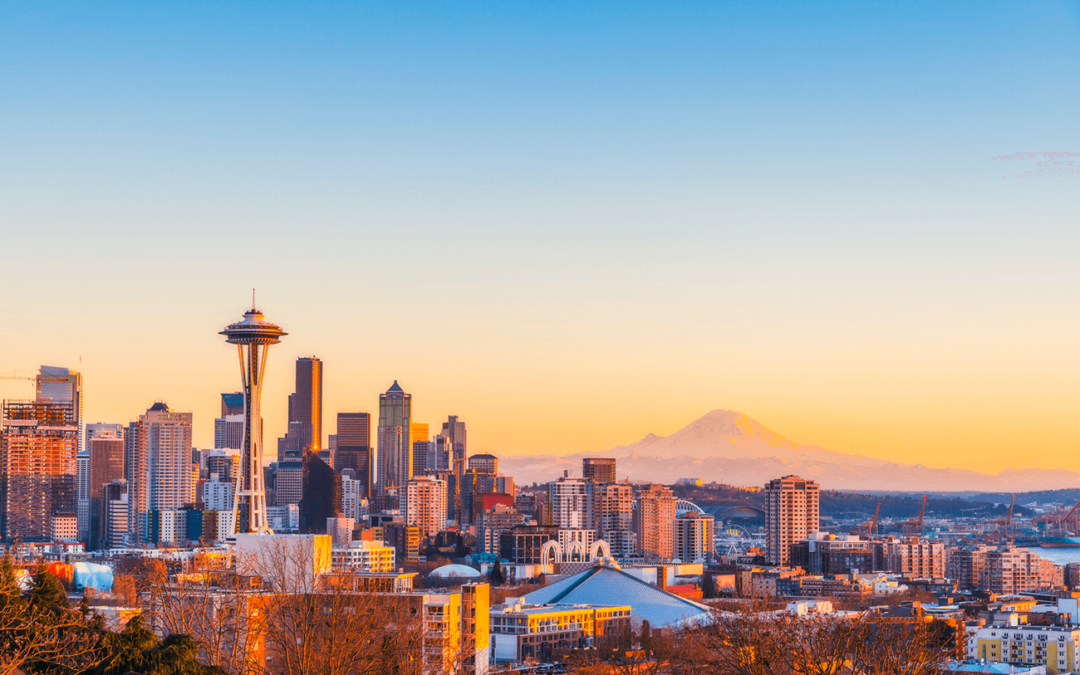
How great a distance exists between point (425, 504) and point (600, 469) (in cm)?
1462

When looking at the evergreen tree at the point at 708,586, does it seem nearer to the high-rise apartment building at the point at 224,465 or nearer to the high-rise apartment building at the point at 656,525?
the high-rise apartment building at the point at 656,525

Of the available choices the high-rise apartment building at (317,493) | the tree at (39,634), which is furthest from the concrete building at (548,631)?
the high-rise apartment building at (317,493)

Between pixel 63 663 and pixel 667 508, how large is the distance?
285 ft

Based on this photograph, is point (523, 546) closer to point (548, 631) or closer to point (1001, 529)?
point (548, 631)

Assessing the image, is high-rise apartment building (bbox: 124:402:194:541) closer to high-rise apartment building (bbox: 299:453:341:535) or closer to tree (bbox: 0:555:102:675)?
high-rise apartment building (bbox: 299:453:341:535)

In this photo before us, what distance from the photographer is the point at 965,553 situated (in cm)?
7694

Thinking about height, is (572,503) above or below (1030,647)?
above

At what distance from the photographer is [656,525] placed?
326 ft

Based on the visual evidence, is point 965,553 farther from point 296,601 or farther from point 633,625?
point 296,601

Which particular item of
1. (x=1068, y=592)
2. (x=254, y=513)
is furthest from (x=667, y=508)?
(x=254, y=513)

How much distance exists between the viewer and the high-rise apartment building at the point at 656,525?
98.5 metres

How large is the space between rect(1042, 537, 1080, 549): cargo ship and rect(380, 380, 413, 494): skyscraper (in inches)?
2209

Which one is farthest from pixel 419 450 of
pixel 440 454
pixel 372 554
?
pixel 372 554

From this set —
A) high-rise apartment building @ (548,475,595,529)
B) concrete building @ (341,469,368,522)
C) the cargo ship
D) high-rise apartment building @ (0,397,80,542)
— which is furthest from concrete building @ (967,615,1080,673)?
the cargo ship
